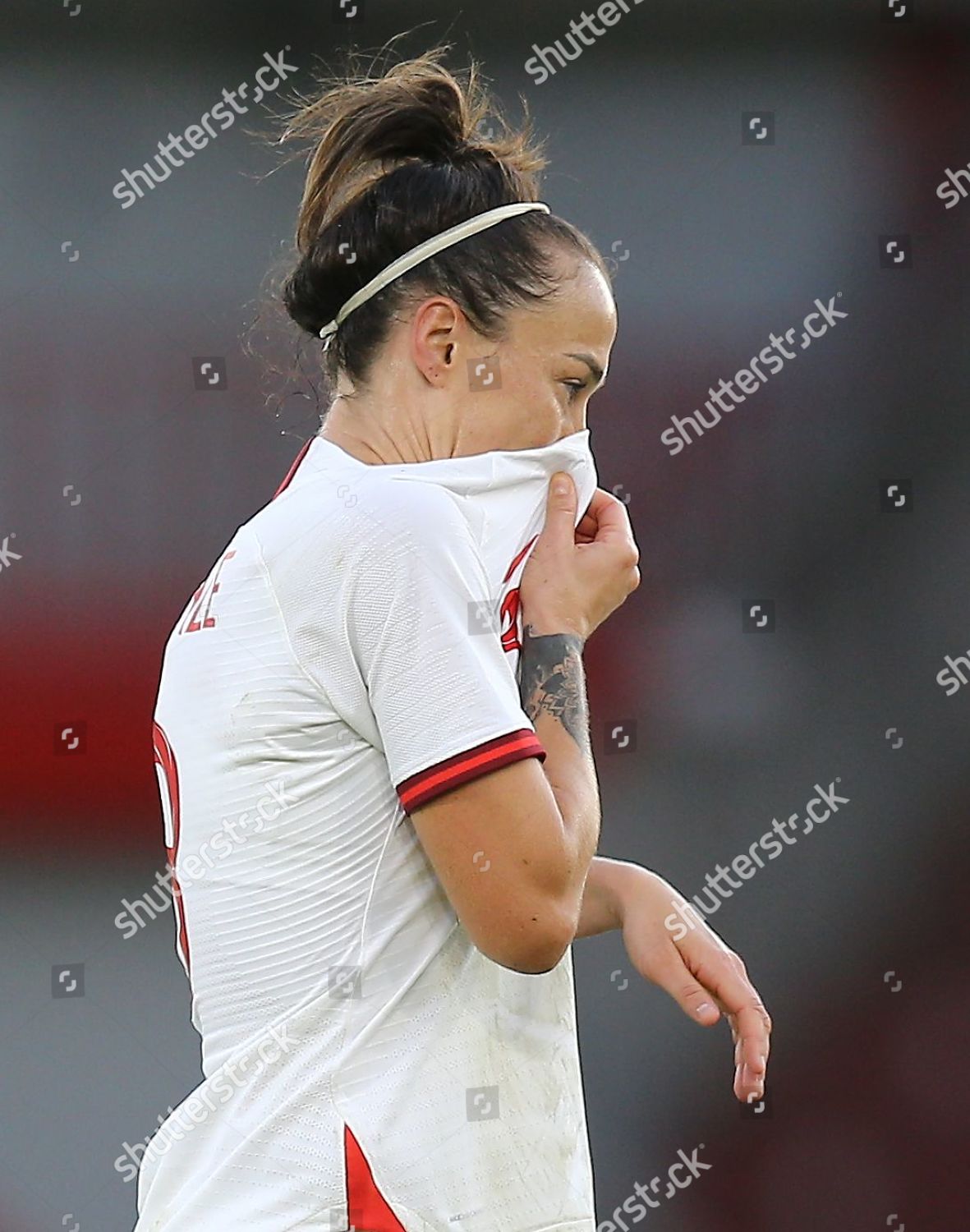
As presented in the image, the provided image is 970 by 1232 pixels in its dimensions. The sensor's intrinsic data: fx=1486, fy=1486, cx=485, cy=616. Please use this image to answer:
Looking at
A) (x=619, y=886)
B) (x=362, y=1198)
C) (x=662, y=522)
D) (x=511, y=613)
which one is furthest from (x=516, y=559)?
(x=662, y=522)

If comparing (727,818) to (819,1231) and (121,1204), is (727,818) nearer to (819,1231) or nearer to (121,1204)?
(819,1231)

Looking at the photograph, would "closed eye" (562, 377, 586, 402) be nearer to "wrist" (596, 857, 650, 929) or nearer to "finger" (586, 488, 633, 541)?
"finger" (586, 488, 633, 541)

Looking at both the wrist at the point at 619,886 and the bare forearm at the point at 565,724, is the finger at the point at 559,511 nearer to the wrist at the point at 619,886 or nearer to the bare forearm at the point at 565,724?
the bare forearm at the point at 565,724

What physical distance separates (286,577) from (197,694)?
0.30 ft

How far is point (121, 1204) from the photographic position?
6.07 ft

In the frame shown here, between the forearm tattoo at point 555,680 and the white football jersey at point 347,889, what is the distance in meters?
0.06

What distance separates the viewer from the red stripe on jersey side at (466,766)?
73cm

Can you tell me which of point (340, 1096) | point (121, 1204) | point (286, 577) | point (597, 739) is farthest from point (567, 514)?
point (121, 1204)

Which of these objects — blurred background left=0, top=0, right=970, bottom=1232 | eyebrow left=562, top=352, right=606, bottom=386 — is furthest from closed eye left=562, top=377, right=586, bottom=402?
blurred background left=0, top=0, right=970, bottom=1232

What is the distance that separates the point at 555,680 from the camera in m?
0.85

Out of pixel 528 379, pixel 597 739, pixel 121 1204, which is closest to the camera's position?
pixel 528 379

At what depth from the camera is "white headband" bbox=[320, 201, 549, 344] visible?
897 millimetres

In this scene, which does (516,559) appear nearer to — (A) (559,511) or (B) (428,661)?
(A) (559,511)

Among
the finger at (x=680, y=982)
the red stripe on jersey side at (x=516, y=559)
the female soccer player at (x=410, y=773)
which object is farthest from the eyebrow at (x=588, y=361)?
the finger at (x=680, y=982)
